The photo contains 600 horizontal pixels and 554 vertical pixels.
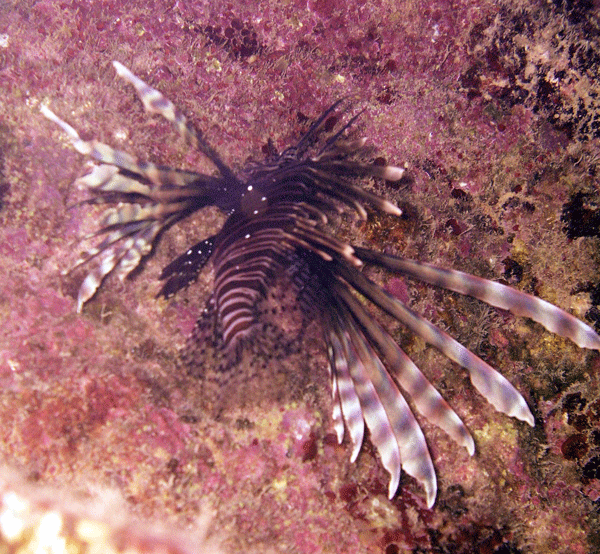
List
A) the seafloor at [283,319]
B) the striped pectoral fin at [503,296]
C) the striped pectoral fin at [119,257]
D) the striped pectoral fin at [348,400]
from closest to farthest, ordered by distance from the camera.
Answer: the seafloor at [283,319] < the striped pectoral fin at [503,296] < the striped pectoral fin at [348,400] < the striped pectoral fin at [119,257]

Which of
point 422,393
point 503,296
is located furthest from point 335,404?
point 503,296

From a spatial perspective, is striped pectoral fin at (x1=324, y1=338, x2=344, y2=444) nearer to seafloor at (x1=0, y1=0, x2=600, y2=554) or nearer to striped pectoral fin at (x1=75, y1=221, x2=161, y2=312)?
seafloor at (x1=0, y1=0, x2=600, y2=554)

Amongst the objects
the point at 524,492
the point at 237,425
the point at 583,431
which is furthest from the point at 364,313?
the point at 583,431

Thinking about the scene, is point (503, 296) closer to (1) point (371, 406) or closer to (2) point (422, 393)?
(2) point (422, 393)

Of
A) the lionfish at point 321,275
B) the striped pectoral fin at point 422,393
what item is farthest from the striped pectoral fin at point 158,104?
the striped pectoral fin at point 422,393

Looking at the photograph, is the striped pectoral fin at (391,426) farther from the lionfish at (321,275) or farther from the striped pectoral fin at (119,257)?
the striped pectoral fin at (119,257)
